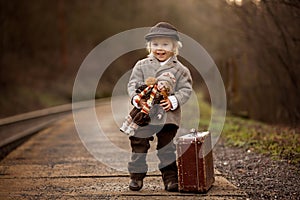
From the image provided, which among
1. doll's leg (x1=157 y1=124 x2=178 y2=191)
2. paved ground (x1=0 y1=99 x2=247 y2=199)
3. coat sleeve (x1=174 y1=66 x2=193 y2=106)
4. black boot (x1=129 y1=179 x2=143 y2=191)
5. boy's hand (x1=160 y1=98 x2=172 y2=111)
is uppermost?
coat sleeve (x1=174 y1=66 x2=193 y2=106)

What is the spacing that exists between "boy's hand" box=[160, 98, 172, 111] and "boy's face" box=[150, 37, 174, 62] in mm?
478

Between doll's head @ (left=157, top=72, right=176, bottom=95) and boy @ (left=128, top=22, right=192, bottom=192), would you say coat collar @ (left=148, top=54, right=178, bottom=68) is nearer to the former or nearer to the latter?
boy @ (left=128, top=22, right=192, bottom=192)

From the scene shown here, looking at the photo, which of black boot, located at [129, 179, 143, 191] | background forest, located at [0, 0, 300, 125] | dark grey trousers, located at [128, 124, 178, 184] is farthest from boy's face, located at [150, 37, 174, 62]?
background forest, located at [0, 0, 300, 125]

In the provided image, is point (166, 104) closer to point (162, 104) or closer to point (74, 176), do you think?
point (162, 104)

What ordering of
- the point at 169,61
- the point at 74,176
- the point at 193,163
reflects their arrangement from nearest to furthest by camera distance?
the point at 193,163, the point at 169,61, the point at 74,176

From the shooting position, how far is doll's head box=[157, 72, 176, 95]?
4.92 meters

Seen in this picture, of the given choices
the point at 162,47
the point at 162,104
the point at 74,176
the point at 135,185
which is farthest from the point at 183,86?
the point at 74,176

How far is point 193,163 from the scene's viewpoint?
469cm

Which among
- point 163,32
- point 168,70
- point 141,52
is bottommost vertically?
point 168,70

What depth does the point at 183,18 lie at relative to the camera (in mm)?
26453

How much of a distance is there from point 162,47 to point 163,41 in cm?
7

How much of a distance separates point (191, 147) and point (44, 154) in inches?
164

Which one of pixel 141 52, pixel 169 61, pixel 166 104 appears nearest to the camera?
pixel 166 104

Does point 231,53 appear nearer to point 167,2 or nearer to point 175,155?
point 175,155
